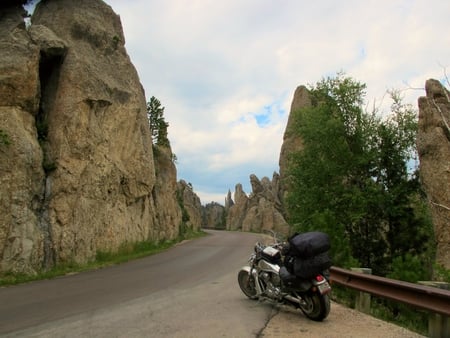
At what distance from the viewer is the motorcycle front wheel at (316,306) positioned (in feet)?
22.1

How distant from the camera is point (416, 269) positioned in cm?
1010

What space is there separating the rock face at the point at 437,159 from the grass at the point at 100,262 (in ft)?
44.1

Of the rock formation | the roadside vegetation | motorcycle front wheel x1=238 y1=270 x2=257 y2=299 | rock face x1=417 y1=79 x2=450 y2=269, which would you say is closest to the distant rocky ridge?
the rock formation

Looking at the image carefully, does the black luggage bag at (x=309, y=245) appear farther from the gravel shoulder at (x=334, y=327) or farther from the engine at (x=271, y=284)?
the engine at (x=271, y=284)

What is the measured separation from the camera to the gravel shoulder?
6.04 metres

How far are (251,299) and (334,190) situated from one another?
12.6 metres

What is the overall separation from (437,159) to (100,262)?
49.1ft

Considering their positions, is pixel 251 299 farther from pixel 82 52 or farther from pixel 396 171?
pixel 82 52

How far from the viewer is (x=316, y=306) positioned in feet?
22.4

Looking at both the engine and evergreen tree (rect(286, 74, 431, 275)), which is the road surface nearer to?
the engine

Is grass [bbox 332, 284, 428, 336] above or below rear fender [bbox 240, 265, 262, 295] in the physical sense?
below

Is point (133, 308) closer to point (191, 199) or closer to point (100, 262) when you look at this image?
point (100, 262)

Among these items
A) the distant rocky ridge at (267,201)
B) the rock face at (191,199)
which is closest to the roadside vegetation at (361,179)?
the distant rocky ridge at (267,201)

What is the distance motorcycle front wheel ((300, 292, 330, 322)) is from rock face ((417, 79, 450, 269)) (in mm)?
11136
